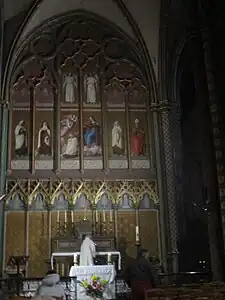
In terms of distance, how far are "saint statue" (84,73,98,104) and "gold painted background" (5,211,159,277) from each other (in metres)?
4.41

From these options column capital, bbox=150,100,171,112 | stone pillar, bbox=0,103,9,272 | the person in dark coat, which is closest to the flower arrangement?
the person in dark coat

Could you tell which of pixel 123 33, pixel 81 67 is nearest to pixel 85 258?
pixel 81 67

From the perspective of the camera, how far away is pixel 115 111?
59.1 feet

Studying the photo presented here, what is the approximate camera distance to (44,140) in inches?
681

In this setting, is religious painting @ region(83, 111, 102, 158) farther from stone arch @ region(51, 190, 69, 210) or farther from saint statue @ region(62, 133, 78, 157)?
stone arch @ region(51, 190, 69, 210)

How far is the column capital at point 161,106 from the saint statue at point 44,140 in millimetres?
3858

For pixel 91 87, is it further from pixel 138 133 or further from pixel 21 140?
pixel 21 140

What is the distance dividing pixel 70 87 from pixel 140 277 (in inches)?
416

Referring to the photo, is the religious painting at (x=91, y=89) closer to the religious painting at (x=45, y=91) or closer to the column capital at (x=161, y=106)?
the religious painting at (x=45, y=91)

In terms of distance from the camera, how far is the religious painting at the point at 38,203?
16.3 metres

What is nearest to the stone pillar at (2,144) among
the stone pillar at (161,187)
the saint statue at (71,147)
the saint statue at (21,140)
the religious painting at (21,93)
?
the saint statue at (21,140)

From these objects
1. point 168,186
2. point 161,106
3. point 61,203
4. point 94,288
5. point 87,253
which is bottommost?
point 94,288

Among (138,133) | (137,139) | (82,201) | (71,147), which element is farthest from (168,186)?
(71,147)

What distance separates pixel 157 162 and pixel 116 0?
242 inches
